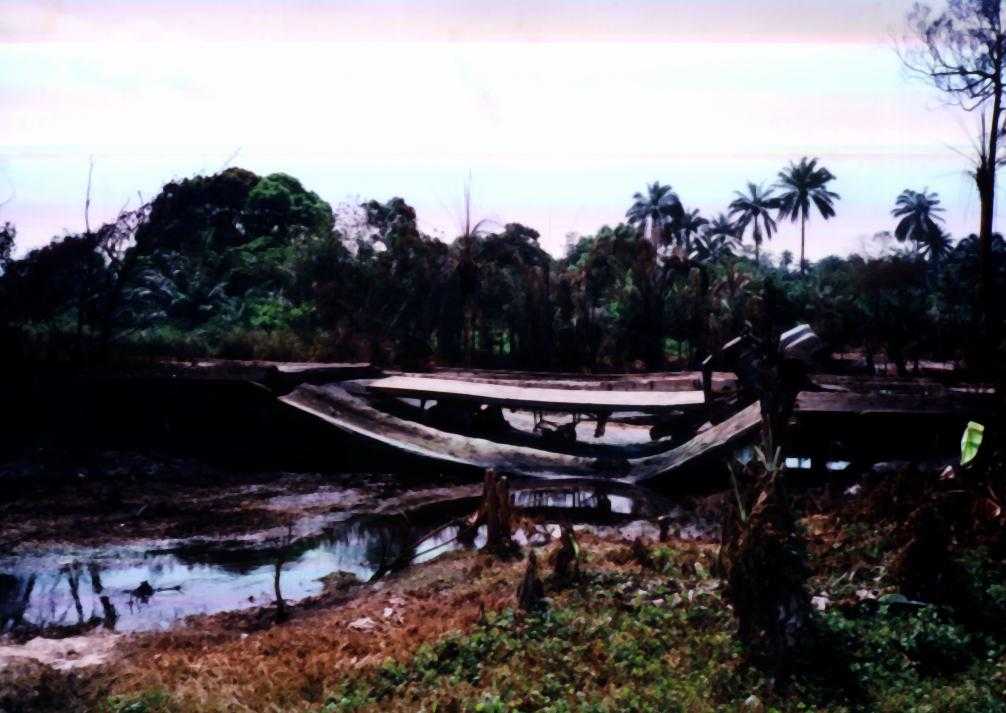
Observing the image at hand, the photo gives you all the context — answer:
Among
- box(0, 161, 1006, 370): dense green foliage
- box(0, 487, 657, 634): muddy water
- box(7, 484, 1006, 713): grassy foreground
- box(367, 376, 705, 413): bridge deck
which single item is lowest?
box(0, 487, 657, 634): muddy water

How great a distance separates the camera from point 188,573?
10.1 metres

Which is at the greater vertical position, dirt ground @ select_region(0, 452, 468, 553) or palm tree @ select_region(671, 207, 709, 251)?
palm tree @ select_region(671, 207, 709, 251)

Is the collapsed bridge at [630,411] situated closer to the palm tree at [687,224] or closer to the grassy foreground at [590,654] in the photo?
the grassy foreground at [590,654]

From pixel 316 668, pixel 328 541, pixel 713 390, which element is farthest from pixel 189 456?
pixel 316 668

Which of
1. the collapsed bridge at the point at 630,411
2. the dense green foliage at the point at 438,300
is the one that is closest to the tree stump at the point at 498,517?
the collapsed bridge at the point at 630,411

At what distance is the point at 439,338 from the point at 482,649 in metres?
20.0

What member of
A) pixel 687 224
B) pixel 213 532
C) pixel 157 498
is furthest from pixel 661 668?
pixel 687 224

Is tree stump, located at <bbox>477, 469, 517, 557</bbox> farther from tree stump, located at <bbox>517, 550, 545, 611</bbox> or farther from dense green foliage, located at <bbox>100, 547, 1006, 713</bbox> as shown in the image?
dense green foliage, located at <bbox>100, 547, 1006, 713</bbox>

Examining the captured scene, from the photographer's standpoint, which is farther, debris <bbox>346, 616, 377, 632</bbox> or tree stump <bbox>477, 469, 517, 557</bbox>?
tree stump <bbox>477, 469, 517, 557</bbox>

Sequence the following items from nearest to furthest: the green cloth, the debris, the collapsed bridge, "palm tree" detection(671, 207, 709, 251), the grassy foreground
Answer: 1. the grassy foreground
2. the debris
3. the green cloth
4. the collapsed bridge
5. "palm tree" detection(671, 207, 709, 251)

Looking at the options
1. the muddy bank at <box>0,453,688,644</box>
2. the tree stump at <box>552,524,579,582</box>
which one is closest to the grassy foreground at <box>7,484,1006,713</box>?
the tree stump at <box>552,524,579,582</box>

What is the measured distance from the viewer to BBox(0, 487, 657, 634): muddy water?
29.0 feet

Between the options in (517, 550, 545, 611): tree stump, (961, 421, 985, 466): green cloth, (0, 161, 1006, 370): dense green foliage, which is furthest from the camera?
(0, 161, 1006, 370): dense green foliage

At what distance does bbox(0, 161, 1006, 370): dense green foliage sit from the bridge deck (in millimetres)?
4752
